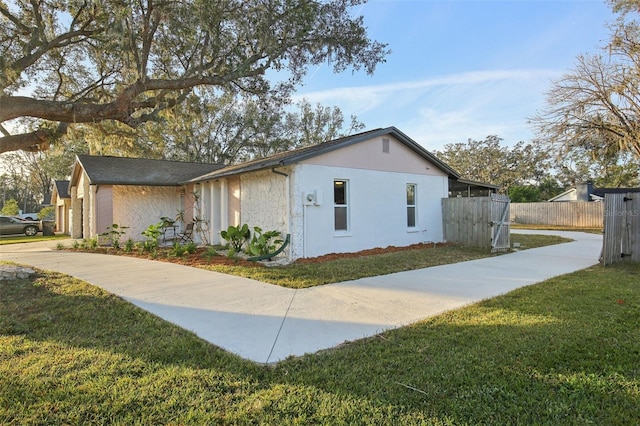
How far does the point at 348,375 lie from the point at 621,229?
9.20 metres

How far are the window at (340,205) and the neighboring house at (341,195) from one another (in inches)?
1.2

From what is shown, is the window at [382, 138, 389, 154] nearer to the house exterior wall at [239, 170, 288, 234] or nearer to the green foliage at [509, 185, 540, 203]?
the house exterior wall at [239, 170, 288, 234]

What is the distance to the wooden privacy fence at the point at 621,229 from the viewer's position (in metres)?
8.39

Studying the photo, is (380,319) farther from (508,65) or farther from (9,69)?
(508,65)

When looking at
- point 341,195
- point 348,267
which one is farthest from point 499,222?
point 348,267

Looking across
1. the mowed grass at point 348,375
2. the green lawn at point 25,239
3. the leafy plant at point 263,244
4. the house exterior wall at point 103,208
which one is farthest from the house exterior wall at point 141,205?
the mowed grass at point 348,375

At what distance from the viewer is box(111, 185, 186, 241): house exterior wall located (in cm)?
1487

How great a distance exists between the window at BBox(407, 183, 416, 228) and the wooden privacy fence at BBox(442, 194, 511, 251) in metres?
1.61

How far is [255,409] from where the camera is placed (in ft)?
8.07

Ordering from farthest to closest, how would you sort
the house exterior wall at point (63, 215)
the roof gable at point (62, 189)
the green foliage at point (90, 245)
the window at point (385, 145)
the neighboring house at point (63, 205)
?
the house exterior wall at point (63, 215) < the neighboring house at point (63, 205) < the roof gable at point (62, 189) < the green foliage at point (90, 245) < the window at point (385, 145)

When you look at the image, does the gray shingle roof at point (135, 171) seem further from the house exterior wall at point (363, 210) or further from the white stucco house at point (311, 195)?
the house exterior wall at point (363, 210)

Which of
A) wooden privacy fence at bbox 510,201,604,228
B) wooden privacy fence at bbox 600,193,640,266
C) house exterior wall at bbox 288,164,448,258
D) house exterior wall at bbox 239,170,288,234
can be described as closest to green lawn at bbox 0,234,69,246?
house exterior wall at bbox 239,170,288,234

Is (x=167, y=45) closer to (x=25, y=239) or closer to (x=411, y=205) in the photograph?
(x=411, y=205)

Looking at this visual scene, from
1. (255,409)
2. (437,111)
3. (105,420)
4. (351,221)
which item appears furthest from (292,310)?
(437,111)
